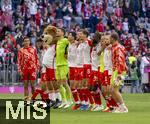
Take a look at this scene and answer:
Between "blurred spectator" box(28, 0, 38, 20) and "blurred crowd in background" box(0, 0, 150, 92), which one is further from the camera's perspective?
"blurred spectator" box(28, 0, 38, 20)

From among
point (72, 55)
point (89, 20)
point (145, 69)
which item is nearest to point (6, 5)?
point (89, 20)

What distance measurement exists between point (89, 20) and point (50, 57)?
2294cm

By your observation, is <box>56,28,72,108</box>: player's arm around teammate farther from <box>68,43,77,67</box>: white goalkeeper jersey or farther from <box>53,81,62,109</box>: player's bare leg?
<box>68,43,77,67</box>: white goalkeeper jersey

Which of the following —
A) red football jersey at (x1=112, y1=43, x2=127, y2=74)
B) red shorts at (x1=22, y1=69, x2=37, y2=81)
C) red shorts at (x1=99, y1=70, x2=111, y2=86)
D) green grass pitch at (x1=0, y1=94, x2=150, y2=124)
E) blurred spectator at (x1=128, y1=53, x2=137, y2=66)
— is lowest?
green grass pitch at (x1=0, y1=94, x2=150, y2=124)

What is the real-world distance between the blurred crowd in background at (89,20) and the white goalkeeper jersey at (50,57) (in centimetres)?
1542

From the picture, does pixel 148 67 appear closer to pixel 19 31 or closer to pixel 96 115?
pixel 19 31

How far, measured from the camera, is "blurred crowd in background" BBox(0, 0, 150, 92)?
42.4 metres

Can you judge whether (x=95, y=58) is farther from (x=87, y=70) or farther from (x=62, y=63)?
(x=62, y=63)

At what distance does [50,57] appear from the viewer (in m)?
25.4

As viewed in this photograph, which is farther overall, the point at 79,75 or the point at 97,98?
the point at 79,75

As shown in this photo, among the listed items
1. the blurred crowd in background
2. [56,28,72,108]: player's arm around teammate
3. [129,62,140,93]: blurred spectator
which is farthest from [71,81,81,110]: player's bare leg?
[129,62,140,93]: blurred spectator

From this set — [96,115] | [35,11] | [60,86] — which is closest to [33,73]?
[60,86]

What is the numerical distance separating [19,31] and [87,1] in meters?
6.80

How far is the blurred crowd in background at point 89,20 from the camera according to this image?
4238 cm
